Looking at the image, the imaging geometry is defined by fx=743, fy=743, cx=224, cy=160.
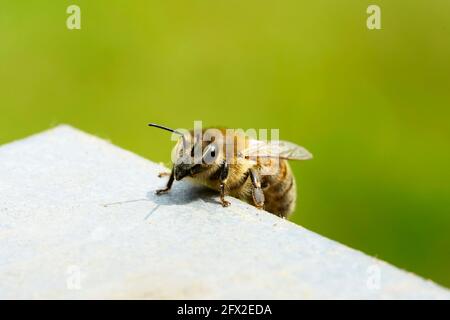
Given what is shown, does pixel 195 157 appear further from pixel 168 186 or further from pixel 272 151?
pixel 272 151

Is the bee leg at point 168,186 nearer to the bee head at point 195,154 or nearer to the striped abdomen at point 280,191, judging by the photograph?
the bee head at point 195,154

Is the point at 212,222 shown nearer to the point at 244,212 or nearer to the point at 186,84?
the point at 244,212

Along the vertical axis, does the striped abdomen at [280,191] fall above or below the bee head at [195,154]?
below

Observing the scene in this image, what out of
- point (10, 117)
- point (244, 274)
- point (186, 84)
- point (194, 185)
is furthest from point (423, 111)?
point (244, 274)

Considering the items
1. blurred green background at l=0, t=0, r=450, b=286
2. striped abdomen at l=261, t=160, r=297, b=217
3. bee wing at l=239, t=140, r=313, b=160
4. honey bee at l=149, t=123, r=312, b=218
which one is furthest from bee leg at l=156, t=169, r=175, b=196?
blurred green background at l=0, t=0, r=450, b=286

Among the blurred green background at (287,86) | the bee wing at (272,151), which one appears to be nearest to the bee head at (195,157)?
the bee wing at (272,151)

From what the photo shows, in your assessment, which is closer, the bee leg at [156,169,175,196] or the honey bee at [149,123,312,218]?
the bee leg at [156,169,175,196]

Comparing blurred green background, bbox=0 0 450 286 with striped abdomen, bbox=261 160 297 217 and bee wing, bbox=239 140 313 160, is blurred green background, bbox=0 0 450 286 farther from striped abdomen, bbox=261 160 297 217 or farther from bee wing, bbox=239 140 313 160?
bee wing, bbox=239 140 313 160
